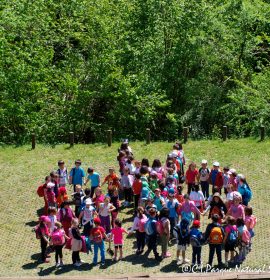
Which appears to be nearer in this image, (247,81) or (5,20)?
(5,20)

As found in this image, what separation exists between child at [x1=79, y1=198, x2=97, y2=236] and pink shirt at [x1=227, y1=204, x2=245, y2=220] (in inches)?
148

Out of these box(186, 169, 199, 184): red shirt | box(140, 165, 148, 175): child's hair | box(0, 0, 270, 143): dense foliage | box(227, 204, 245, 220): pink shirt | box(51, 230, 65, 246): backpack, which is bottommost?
box(51, 230, 65, 246): backpack

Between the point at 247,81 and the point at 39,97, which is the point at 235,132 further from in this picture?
the point at 39,97

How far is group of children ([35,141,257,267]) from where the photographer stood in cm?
2003

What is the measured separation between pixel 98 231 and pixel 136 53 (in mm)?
17876

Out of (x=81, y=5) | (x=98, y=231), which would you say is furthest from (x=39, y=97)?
(x=98, y=231)

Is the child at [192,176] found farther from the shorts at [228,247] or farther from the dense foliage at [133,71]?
the dense foliage at [133,71]

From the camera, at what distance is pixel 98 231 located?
66.2 feet

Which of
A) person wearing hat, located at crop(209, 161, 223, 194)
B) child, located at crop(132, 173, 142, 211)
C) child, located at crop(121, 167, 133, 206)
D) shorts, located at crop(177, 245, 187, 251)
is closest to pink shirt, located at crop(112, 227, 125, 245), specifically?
shorts, located at crop(177, 245, 187, 251)

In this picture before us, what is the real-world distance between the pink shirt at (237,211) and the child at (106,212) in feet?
10.8

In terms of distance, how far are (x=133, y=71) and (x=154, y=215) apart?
1750 cm

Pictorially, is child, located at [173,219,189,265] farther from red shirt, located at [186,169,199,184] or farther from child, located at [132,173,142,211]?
red shirt, located at [186,169,199,184]

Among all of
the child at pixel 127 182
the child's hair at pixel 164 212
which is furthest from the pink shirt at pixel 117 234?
the child at pixel 127 182

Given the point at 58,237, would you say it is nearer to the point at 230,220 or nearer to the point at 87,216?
the point at 87,216
